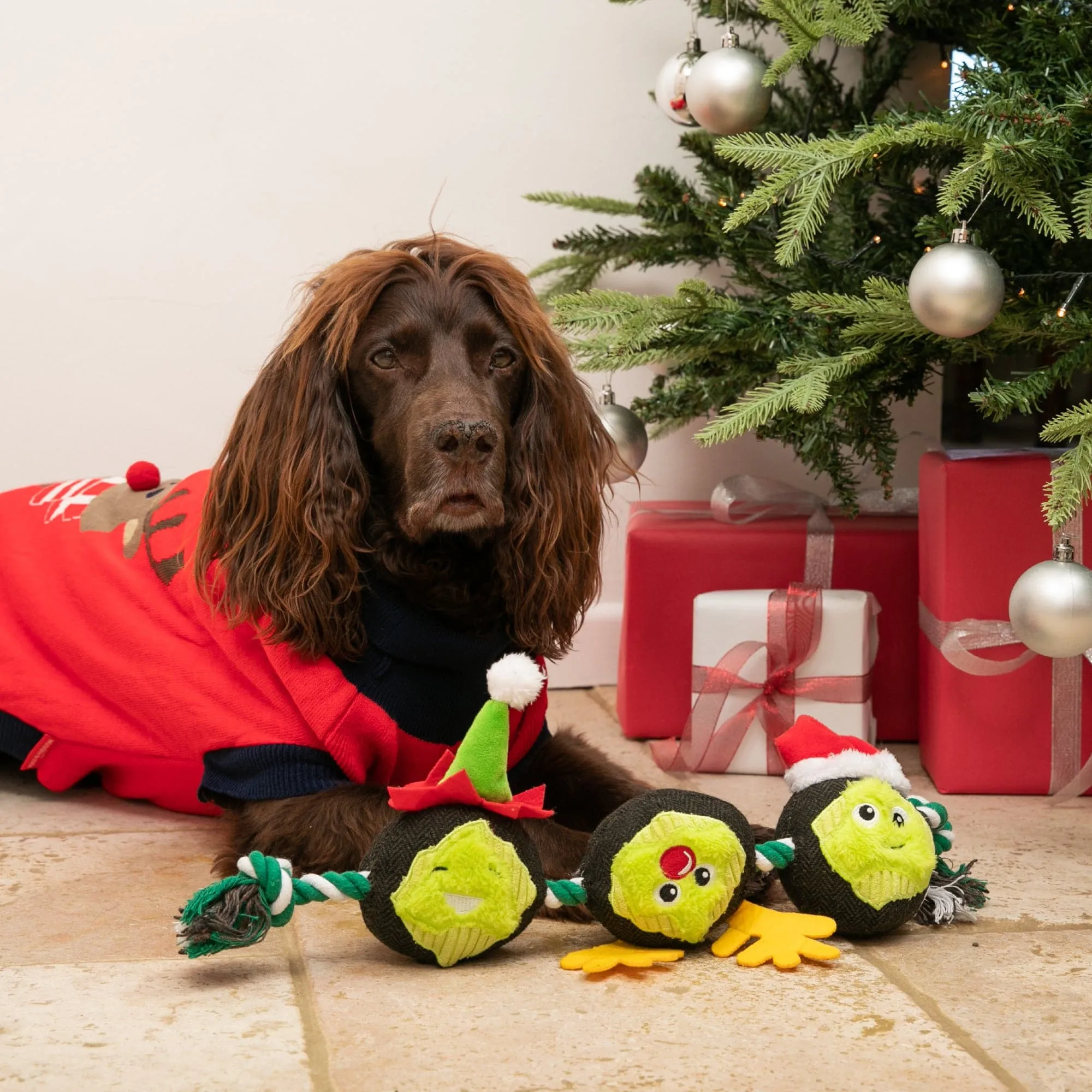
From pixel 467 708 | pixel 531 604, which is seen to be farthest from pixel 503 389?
pixel 467 708

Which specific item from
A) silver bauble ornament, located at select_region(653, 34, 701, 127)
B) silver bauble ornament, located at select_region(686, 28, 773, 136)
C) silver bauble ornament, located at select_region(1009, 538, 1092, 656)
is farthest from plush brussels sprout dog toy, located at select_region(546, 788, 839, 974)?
silver bauble ornament, located at select_region(653, 34, 701, 127)

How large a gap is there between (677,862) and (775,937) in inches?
5.9

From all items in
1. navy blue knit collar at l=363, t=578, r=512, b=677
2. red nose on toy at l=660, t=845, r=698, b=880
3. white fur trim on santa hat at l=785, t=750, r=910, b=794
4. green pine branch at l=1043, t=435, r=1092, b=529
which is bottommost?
red nose on toy at l=660, t=845, r=698, b=880

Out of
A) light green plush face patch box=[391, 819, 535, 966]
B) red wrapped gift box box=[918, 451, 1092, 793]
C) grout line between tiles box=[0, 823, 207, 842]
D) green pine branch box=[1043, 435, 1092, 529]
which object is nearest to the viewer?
light green plush face patch box=[391, 819, 535, 966]

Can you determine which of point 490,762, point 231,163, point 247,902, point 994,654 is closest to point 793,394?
point 994,654

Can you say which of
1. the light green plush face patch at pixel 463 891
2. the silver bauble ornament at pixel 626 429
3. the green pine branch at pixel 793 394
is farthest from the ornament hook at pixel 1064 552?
the light green plush face patch at pixel 463 891

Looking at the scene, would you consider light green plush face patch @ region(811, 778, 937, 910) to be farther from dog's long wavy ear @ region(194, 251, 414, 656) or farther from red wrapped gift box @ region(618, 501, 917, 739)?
red wrapped gift box @ region(618, 501, 917, 739)

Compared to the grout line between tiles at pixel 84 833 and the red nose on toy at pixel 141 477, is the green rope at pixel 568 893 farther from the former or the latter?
the red nose on toy at pixel 141 477

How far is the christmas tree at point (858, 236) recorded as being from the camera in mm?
1749

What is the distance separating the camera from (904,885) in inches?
55.2

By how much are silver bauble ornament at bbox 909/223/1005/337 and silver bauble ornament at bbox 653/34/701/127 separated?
28.5 inches

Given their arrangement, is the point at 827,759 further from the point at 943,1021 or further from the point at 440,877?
the point at 440,877

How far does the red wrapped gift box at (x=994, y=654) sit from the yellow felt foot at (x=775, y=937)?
74cm

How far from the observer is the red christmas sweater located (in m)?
1.69
